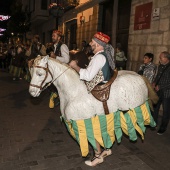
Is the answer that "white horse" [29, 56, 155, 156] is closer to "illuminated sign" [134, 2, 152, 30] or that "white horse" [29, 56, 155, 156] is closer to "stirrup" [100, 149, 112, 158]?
"stirrup" [100, 149, 112, 158]

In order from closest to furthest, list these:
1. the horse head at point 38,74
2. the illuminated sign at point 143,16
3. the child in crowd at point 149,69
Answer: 1. the horse head at point 38,74
2. the child in crowd at point 149,69
3. the illuminated sign at point 143,16

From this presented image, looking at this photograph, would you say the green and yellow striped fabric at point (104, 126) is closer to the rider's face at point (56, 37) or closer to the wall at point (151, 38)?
the rider's face at point (56, 37)

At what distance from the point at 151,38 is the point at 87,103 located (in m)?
5.42

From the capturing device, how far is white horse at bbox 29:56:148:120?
3225 mm

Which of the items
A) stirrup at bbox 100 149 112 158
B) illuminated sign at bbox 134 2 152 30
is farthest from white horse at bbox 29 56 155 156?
illuminated sign at bbox 134 2 152 30

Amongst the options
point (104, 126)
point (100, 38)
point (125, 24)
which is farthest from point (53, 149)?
point (125, 24)

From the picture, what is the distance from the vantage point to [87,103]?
10.6 feet

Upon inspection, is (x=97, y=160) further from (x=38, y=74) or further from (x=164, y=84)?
(x=164, y=84)

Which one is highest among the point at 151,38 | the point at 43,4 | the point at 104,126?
the point at 43,4

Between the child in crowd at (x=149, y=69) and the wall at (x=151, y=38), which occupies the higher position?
the wall at (x=151, y=38)

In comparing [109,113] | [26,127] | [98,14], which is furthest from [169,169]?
[98,14]

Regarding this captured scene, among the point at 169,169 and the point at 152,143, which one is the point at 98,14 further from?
the point at 169,169

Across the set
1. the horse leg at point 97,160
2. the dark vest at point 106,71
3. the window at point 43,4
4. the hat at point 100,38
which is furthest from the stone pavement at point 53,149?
the window at point 43,4

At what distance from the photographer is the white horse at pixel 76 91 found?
3.22 metres
